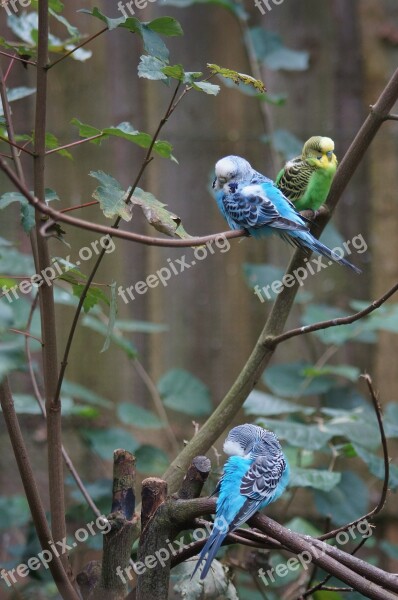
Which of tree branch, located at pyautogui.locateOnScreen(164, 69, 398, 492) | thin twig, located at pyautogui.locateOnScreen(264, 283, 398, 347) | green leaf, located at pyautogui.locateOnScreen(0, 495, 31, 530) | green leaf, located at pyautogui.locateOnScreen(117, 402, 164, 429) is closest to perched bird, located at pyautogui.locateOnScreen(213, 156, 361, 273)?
tree branch, located at pyautogui.locateOnScreen(164, 69, 398, 492)

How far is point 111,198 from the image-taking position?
3.39 feet

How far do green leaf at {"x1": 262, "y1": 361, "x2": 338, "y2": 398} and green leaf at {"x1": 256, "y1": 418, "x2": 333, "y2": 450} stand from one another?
491 mm

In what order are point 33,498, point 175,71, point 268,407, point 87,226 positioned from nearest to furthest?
point 87,226 < point 175,71 < point 33,498 < point 268,407

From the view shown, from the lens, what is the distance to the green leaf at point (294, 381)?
6.98 ft

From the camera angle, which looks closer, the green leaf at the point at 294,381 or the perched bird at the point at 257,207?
the perched bird at the point at 257,207

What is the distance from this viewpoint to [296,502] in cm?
235

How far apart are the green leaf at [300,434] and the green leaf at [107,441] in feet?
1.79

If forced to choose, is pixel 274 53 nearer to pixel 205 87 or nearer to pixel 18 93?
pixel 18 93

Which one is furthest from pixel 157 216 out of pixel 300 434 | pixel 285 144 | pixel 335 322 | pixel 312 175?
pixel 285 144

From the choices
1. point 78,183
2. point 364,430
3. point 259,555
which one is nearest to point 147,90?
point 78,183

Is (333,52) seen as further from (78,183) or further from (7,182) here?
(7,182)

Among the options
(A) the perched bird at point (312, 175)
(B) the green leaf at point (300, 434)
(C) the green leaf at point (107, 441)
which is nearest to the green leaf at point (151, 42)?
(A) the perched bird at point (312, 175)

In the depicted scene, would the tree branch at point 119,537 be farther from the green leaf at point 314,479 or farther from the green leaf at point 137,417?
the green leaf at point 137,417

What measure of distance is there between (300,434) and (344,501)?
33 cm
